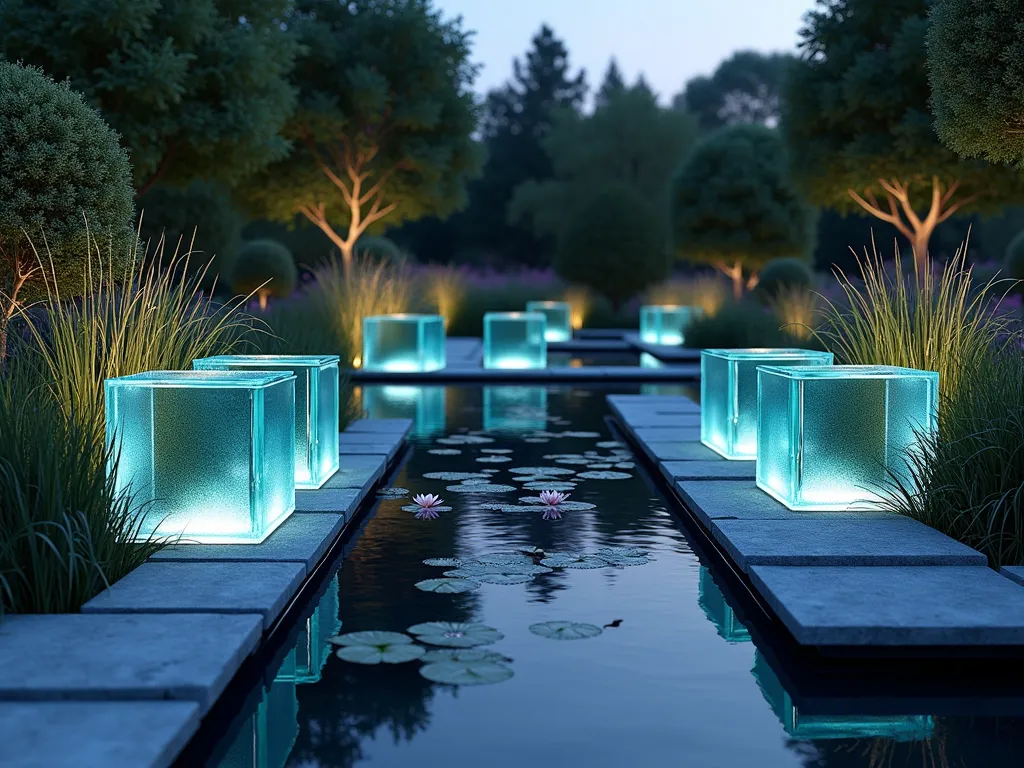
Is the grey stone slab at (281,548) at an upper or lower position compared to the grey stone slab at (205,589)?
upper

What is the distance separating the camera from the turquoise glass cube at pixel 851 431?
5750 mm

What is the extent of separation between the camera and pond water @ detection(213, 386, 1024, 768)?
3.26m

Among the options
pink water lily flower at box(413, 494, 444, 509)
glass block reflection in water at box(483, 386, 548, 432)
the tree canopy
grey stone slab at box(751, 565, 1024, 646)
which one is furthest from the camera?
the tree canopy

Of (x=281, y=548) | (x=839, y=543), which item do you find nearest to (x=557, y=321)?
(x=839, y=543)

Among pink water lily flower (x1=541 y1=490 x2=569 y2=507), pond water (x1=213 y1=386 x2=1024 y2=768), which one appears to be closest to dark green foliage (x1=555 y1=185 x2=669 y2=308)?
pink water lily flower (x1=541 y1=490 x2=569 y2=507)

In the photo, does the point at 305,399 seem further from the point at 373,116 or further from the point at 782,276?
the point at 782,276

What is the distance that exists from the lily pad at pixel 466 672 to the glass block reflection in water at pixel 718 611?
0.86 meters

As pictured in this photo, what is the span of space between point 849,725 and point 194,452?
2796mm

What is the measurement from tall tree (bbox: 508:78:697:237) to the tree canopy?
49.7ft

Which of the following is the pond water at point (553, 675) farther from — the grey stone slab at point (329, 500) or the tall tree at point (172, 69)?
the tall tree at point (172, 69)

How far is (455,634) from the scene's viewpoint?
4.23 metres

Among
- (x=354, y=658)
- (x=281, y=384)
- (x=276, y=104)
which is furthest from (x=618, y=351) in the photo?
(x=354, y=658)

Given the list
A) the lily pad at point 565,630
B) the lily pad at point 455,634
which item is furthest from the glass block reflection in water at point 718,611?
the lily pad at point 455,634

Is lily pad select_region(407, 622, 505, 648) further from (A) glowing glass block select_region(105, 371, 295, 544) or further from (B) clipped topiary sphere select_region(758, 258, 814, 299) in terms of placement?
(B) clipped topiary sphere select_region(758, 258, 814, 299)
